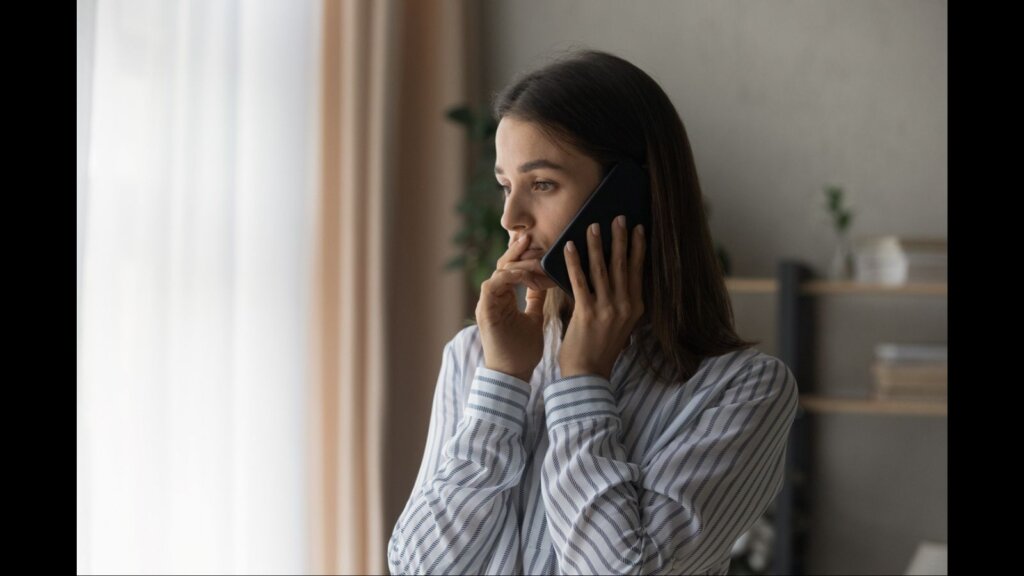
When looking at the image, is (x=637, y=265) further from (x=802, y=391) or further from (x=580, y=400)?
(x=802, y=391)

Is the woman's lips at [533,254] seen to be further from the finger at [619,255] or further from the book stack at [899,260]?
the book stack at [899,260]

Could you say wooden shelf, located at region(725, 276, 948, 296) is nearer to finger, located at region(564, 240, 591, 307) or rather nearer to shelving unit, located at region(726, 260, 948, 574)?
shelving unit, located at region(726, 260, 948, 574)

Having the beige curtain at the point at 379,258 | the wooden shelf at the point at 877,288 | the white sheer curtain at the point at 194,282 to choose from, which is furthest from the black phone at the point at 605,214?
the wooden shelf at the point at 877,288

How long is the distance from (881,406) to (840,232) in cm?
39

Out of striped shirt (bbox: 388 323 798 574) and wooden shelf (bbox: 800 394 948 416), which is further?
wooden shelf (bbox: 800 394 948 416)

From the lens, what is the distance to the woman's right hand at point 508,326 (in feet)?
2.23

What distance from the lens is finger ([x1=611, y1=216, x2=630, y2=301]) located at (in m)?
0.63

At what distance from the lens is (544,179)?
2.12ft

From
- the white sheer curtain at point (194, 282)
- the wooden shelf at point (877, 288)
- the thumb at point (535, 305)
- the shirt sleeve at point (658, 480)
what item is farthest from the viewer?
the wooden shelf at point (877, 288)

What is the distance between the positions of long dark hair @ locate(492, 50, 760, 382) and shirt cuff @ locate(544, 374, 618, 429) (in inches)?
3.0

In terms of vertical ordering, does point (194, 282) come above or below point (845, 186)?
below

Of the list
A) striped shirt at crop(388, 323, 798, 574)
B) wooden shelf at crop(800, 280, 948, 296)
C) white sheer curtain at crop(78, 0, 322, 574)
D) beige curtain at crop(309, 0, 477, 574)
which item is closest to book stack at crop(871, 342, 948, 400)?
wooden shelf at crop(800, 280, 948, 296)

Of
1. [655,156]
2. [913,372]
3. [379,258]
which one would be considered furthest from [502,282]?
[913,372]
